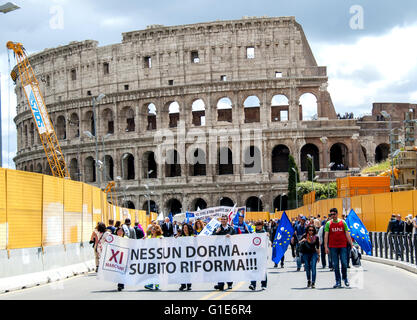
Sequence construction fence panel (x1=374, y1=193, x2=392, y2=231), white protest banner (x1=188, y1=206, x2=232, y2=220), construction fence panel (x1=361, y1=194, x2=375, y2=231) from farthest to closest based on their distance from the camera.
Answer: white protest banner (x1=188, y1=206, x2=232, y2=220), construction fence panel (x1=361, y1=194, x2=375, y2=231), construction fence panel (x1=374, y1=193, x2=392, y2=231)

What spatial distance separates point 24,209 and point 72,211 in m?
5.06

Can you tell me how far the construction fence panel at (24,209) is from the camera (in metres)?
18.3

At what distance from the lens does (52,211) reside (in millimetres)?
21781

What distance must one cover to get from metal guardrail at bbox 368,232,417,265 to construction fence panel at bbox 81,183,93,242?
10.7 meters

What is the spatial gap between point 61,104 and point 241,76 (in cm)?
2352

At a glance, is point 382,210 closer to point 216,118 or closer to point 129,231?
point 129,231

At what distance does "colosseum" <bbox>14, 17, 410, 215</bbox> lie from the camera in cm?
7812

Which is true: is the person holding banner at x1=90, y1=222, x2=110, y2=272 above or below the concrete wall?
above

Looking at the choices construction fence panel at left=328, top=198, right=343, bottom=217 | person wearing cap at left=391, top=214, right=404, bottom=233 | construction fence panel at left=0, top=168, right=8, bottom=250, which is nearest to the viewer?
construction fence panel at left=0, top=168, right=8, bottom=250

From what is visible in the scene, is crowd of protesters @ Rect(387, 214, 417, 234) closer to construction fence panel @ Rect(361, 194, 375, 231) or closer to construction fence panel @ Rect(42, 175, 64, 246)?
construction fence panel @ Rect(361, 194, 375, 231)

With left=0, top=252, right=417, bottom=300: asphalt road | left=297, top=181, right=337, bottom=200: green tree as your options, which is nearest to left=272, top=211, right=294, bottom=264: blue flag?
left=0, top=252, right=417, bottom=300: asphalt road

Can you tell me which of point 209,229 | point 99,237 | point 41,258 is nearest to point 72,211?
point 99,237

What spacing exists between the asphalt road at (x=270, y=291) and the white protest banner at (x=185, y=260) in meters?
0.33

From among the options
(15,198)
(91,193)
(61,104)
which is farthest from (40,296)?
(61,104)
